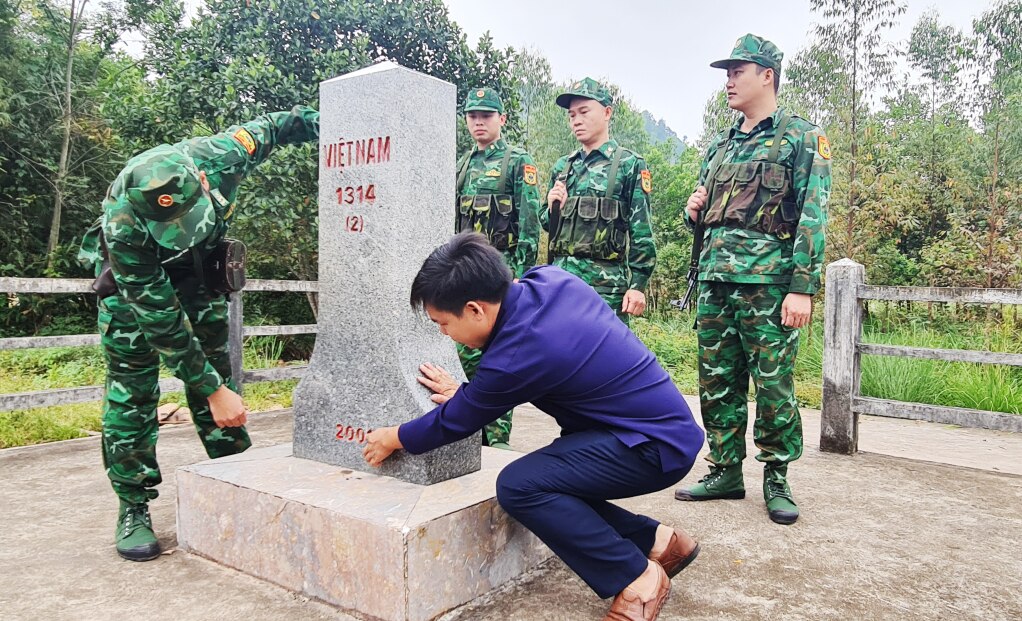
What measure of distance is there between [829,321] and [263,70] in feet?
16.8

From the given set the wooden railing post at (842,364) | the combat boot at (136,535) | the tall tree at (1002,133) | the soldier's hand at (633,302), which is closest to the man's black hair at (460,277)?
the combat boot at (136,535)

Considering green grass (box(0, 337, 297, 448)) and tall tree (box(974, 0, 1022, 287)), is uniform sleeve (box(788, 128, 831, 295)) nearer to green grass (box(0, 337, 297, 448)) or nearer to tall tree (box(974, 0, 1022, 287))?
green grass (box(0, 337, 297, 448))

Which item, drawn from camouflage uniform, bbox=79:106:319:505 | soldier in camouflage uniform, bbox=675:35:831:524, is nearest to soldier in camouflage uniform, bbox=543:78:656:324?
soldier in camouflage uniform, bbox=675:35:831:524

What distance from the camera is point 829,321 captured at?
4.22 meters

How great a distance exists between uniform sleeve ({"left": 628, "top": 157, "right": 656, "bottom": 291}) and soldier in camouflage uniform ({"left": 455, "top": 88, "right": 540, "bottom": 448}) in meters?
0.56

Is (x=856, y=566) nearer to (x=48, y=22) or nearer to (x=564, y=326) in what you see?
(x=564, y=326)

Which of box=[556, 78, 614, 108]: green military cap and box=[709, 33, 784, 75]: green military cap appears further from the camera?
box=[556, 78, 614, 108]: green military cap

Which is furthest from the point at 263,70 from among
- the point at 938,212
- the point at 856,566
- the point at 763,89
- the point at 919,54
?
the point at 919,54

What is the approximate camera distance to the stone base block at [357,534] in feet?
6.28

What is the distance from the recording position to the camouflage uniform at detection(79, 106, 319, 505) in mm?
2256

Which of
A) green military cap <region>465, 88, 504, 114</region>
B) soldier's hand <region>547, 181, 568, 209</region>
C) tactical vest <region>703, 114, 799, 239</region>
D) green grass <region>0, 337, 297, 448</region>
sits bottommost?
green grass <region>0, 337, 297, 448</region>

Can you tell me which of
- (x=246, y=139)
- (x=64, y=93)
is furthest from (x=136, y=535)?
(x=64, y=93)

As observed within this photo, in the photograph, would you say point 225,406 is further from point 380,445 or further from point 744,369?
point 744,369

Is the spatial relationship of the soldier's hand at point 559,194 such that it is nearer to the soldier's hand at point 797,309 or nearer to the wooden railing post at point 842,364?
the soldier's hand at point 797,309
